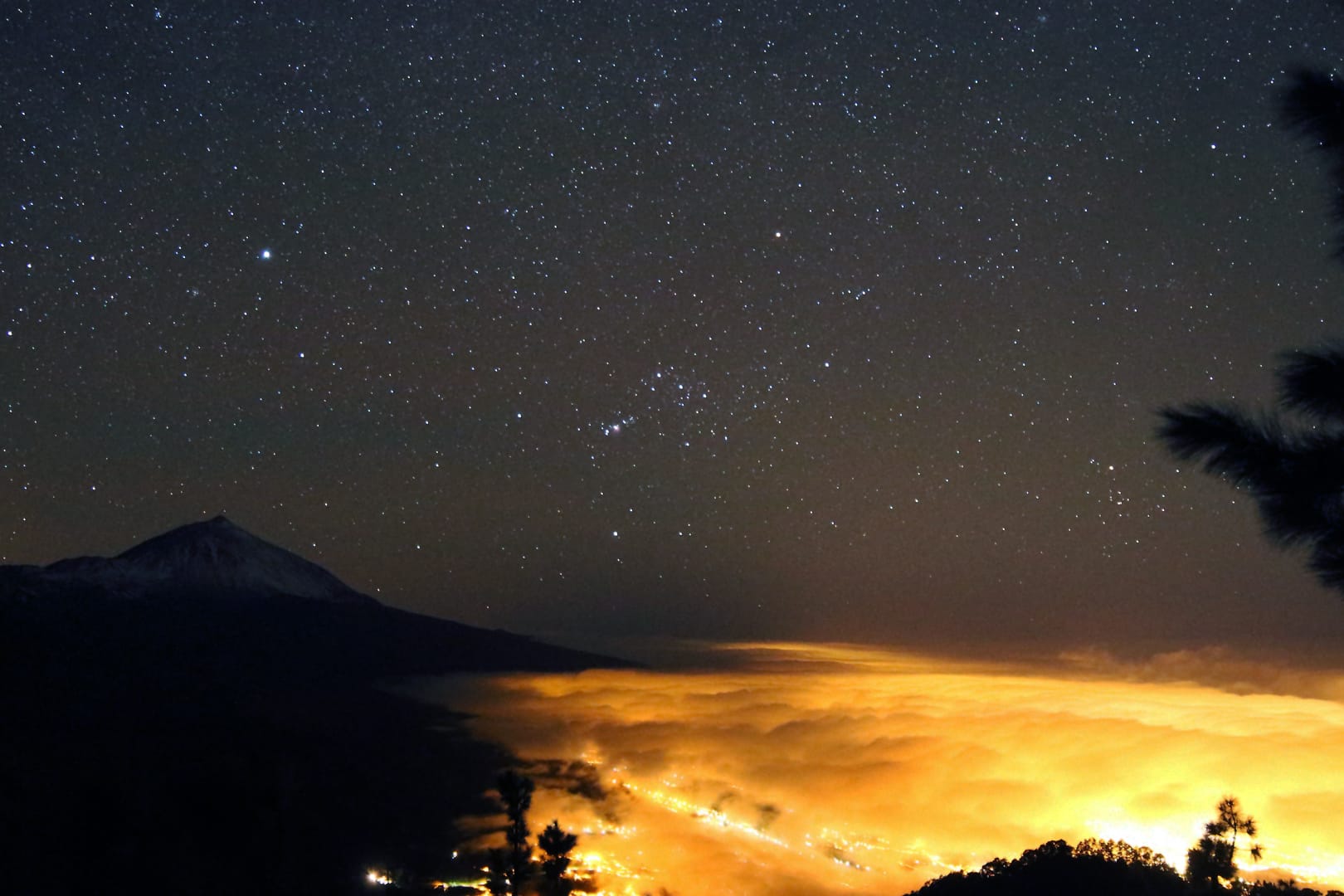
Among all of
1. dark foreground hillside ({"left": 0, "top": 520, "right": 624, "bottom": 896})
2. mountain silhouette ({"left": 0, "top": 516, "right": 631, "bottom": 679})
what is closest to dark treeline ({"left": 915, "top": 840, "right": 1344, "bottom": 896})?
dark foreground hillside ({"left": 0, "top": 520, "right": 624, "bottom": 896})

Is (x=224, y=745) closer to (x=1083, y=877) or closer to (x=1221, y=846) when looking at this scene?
(x=1083, y=877)

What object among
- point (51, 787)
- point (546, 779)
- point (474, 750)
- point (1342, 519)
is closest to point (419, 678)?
point (474, 750)

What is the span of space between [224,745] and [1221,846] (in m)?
114

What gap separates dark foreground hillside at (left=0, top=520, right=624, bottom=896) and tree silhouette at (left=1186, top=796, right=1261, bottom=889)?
1917 inches

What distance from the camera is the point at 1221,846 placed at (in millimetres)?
43656

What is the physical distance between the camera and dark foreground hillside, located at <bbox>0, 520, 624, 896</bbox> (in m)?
87.5

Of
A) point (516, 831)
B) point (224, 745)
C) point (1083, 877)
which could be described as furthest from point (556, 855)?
point (224, 745)

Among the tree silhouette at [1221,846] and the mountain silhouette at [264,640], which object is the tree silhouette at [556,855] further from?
the mountain silhouette at [264,640]

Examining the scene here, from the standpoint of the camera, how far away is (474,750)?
522 ft

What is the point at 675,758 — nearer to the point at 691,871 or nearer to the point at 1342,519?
the point at 691,871

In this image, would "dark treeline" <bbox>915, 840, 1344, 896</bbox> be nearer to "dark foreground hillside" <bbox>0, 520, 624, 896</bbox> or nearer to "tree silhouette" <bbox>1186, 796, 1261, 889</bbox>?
"tree silhouette" <bbox>1186, 796, 1261, 889</bbox>

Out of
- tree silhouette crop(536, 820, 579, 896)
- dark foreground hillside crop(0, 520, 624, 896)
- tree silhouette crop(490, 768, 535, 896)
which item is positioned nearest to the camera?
tree silhouette crop(490, 768, 535, 896)

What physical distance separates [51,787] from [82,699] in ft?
150

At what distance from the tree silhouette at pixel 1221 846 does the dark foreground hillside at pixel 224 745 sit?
48691 mm
